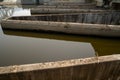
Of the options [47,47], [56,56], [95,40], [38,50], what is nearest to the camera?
[56,56]

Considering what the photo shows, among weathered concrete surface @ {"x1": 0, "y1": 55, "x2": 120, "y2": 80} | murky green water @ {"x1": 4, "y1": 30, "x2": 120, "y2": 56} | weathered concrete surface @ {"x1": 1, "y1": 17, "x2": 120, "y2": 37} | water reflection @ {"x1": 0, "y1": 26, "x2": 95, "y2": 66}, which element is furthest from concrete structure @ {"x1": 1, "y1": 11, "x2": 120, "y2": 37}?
weathered concrete surface @ {"x1": 0, "y1": 55, "x2": 120, "y2": 80}

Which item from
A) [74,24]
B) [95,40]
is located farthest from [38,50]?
[95,40]

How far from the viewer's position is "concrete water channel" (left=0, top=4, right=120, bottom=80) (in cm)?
215

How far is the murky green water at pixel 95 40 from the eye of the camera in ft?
15.9

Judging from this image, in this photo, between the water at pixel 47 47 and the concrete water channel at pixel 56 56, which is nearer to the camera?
the concrete water channel at pixel 56 56

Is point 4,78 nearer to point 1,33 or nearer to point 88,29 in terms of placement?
point 88,29

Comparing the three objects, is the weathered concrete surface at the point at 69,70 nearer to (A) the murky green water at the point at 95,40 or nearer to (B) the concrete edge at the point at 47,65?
(B) the concrete edge at the point at 47,65

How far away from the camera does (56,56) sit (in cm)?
445

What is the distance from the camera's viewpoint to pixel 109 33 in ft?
17.8

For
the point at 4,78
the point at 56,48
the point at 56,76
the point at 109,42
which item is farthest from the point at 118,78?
the point at 109,42

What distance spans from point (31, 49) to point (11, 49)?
2.54 feet

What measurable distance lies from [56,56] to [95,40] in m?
→ 2.13

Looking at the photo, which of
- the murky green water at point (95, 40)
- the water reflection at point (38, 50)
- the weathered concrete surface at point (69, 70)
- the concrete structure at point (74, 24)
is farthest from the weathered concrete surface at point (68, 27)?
the weathered concrete surface at point (69, 70)

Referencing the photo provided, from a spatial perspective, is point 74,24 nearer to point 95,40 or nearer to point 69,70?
point 95,40
